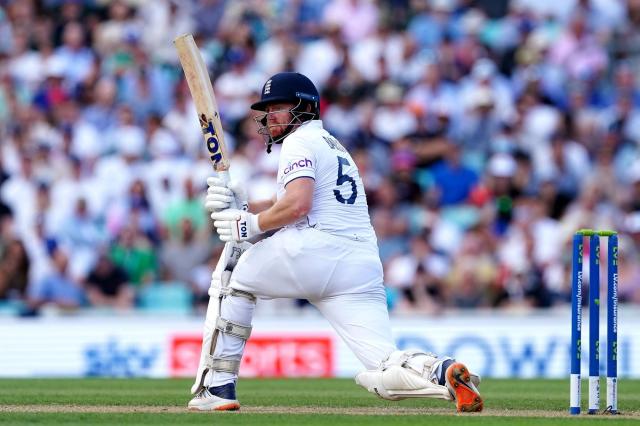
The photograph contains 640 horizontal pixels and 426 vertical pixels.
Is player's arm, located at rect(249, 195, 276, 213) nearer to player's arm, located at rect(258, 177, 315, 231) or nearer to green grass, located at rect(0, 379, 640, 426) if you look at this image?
player's arm, located at rect(258, 177, 315, 231)

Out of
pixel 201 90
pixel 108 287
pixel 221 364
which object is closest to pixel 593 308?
pixel 221 364

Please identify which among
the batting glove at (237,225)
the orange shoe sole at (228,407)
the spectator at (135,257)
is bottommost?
the orange shoe sole at (228,407)

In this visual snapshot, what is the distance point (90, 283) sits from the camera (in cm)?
1437

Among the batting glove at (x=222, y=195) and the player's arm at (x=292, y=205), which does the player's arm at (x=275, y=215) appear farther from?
the batting glove at (x=222, y=195)

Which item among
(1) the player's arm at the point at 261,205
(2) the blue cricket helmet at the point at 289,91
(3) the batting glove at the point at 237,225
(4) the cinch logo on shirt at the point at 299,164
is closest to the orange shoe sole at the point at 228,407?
(3) the batting glove at the point at 237,225

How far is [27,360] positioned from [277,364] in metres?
2.50

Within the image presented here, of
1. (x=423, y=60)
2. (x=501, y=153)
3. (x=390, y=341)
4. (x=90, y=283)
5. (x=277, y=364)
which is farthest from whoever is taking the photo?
(x=423, y=60)

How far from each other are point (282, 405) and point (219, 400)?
2.57 ft

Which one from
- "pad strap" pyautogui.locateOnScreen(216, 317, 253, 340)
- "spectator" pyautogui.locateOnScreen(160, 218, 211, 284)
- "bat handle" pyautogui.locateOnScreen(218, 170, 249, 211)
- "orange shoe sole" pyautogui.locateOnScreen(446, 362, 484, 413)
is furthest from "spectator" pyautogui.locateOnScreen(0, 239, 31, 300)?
"orange shoe sole" pyautogui.locateOnScreen(446, 362, 484, 413)

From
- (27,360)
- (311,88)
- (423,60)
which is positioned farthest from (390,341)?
(423,60)

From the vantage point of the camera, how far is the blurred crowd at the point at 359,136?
14.4 meters

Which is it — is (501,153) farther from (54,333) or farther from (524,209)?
(54,333)

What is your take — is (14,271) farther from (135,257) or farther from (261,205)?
(261,205)

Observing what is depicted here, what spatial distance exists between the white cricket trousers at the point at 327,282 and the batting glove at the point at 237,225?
0.16 m
